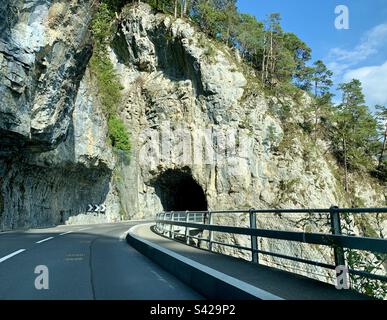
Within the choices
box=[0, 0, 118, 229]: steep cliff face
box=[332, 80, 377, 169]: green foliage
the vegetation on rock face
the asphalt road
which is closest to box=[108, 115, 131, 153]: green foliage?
the vegetation on rock face

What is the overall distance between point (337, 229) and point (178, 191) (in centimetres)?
Answer: 5250

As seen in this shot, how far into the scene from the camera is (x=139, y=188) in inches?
1901

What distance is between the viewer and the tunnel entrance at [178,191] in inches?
1978

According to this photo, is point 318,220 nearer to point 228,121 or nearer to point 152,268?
point 152,268

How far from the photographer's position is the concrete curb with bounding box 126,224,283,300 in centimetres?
446

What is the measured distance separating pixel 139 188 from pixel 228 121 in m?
13.6

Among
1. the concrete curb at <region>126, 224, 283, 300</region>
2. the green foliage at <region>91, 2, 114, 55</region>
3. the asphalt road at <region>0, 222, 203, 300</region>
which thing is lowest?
the asphalt road at <region>0, 222, 203, 300</region>

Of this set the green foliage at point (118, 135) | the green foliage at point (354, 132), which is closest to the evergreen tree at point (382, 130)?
the green foliage at point (354, 132)

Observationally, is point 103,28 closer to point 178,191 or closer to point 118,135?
point 118,135

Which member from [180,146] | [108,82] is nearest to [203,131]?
[180,146]

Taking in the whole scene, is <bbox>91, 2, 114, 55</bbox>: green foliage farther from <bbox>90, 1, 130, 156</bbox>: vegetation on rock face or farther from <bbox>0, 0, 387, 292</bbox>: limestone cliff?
<bbox>0, 0, 387, 292</bbox>: limestone cliff

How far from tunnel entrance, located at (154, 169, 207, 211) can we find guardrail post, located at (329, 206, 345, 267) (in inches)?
1630

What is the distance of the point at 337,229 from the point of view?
18.2 ft

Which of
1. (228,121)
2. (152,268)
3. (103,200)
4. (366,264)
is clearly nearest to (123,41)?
(228,121)
